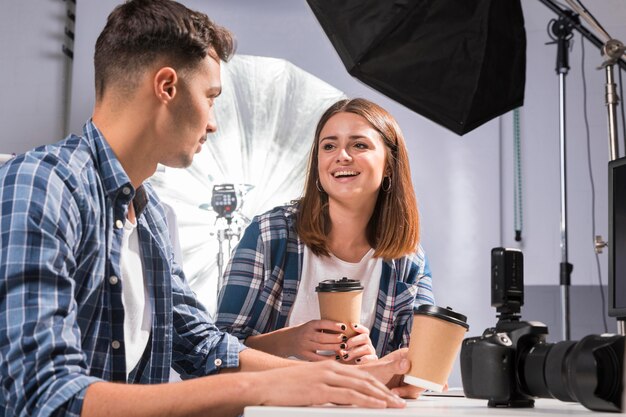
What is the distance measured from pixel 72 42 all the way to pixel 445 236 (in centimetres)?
220

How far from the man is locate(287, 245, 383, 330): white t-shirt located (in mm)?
577

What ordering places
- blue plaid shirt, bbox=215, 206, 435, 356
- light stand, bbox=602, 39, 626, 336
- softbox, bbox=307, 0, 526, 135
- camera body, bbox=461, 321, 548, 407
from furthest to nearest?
Answer: light stand, bbox=602, 39, 626, 336
blue plaid shirt, bbox=215, 206, 435, 356
softbox, bbox=307, 0, 526, 135
camera body, bbox=461, 321, 548, 407

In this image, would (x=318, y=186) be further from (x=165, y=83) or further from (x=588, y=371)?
(x=588, y=371)

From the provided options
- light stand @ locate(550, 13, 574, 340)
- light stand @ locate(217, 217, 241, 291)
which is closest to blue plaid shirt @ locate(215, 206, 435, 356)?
light stand @ locate(550, 13, 574, 340)

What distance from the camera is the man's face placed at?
4.82 feet

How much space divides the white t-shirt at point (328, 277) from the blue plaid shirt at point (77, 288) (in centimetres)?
62

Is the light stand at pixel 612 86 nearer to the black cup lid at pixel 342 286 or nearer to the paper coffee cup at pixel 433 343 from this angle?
the black cup lid at pixel 342 286

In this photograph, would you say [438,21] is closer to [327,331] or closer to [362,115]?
[362,115]

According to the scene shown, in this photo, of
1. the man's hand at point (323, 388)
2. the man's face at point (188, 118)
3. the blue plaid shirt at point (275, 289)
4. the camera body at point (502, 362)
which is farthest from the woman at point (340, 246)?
the man's hand at point (323, 388)

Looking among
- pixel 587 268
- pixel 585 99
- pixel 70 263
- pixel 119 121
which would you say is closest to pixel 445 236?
pixel 587 268

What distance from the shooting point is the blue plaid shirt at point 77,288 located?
103 centimetres

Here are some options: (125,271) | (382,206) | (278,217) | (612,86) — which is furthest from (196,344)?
(612,86)

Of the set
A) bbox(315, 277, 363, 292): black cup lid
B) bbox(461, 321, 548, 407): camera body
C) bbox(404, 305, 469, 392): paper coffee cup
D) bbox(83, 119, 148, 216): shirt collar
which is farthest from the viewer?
bbox(315, 277, 363, 292): black cup lid

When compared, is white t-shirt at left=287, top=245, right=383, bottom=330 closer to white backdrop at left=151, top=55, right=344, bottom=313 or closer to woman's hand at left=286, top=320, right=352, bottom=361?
woman's hand at left=286, top=320, right=352, bottom=361
